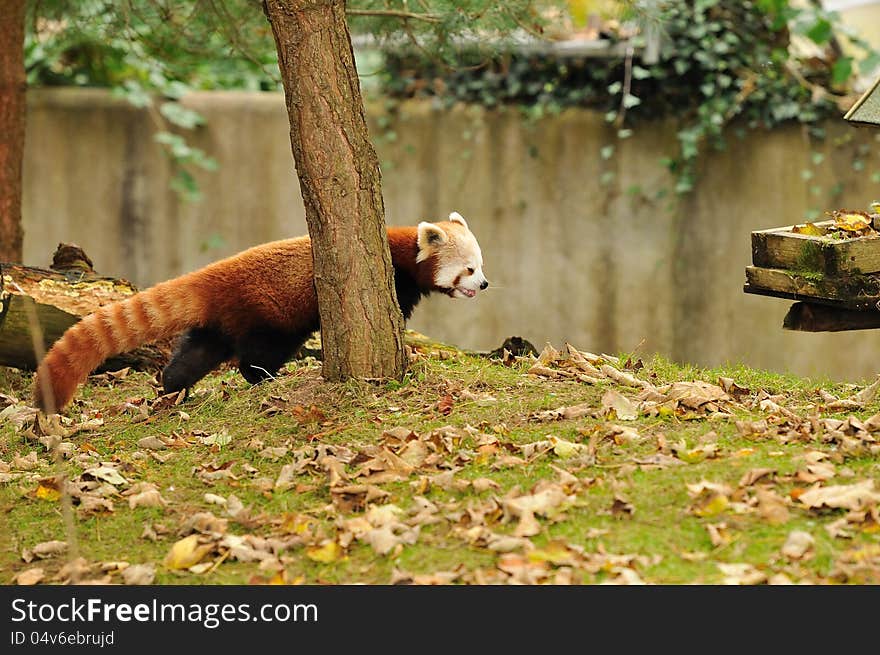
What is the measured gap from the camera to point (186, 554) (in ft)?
9.96

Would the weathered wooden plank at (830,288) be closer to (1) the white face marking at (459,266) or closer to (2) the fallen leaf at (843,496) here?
(2) the fallen leaf at (843,496)

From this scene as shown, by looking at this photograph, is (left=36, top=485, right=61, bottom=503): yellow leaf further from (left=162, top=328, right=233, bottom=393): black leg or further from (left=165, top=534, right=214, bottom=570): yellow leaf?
(left=162, top=328, right=233, bottom=393): black leg

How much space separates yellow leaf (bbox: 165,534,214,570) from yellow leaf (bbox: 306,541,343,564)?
12.1 inches

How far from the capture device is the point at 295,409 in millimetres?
4082

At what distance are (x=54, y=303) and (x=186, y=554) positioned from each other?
8.47 ft

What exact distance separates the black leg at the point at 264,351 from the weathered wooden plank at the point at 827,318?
2145 millimetres

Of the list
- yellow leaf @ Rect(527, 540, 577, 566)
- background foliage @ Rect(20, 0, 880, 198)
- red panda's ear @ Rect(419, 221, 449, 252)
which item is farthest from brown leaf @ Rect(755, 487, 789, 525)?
background foliage @ Rect(20, 0, 880, 198)

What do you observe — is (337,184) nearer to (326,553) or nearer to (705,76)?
(326,553)

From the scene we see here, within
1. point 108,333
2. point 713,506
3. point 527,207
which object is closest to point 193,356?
point 108,333

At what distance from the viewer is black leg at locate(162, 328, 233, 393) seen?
4871mm

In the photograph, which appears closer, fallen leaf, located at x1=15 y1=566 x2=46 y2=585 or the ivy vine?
fallen leaf, located at x1=15 y1=566 x2=46 y2=585

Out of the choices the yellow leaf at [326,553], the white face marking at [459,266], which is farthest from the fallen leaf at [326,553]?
the white face marking at [459,266]
